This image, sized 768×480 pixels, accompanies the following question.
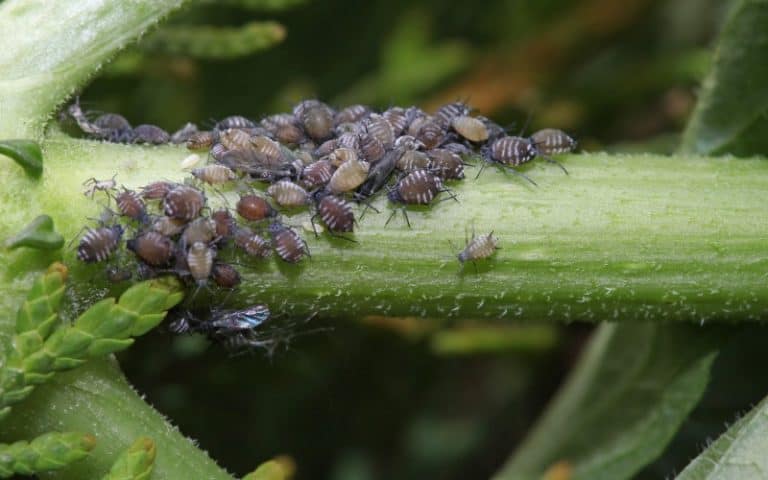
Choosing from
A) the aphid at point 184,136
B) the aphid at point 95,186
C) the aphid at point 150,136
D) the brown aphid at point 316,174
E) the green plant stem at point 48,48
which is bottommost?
the brown aphid at point 316,174

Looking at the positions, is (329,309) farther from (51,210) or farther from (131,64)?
(131,64)

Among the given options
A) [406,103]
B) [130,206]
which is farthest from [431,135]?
[406,103]

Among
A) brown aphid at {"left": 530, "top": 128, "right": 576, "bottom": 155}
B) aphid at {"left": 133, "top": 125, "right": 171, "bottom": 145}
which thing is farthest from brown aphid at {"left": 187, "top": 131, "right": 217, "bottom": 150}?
brown aphid at {"left": 530, "top": 128, "right": 576, "bottom": 155}

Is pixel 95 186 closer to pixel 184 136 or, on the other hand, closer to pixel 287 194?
pixel 184 136

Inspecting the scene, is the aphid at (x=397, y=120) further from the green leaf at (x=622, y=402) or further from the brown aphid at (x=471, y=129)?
the green leaf at (x=622, y=402)

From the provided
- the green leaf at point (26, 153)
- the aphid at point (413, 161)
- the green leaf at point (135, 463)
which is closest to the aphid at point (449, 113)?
the aphid at point (413, 161)

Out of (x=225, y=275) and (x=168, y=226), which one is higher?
(x=168, y=226)

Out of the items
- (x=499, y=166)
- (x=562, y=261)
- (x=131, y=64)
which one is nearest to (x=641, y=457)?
(x=562, y=261)
